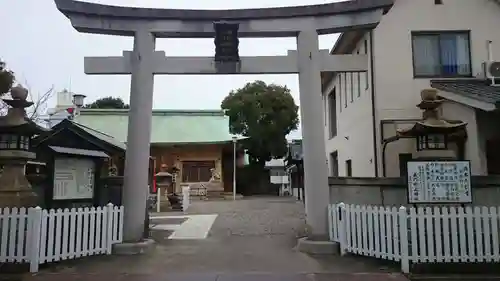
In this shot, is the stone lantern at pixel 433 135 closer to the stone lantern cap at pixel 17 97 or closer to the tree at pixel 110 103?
the stone lantern cap at pixel 17 97

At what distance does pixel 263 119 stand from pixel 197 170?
7.37 metres

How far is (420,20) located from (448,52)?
1262 mm

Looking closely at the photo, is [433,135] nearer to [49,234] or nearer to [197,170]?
[49,234]

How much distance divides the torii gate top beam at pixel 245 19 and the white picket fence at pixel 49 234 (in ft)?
13.9

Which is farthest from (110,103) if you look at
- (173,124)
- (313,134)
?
(313,134)

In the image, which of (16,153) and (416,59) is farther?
(416,59)

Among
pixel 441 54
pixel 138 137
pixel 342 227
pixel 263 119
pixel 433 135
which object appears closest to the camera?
pixel 433 135

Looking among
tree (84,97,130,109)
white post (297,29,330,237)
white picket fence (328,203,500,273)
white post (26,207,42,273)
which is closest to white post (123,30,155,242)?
white post (26,207,42,273)

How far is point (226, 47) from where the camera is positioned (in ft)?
31.4

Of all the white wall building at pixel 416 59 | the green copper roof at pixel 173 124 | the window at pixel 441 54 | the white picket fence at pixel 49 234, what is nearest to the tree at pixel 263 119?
the green copper roof at pixel 173 124

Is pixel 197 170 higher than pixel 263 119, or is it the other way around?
pixel 263 119

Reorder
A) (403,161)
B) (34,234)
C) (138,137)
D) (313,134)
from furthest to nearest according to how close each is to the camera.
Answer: (403,161), (313,134), (138,137), (34,234)

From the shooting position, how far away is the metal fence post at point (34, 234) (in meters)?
7.26

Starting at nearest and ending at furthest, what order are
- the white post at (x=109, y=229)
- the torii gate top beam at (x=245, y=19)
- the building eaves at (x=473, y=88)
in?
the white post at (x=109, y=229)
the torii gate top beam at (x=245, y=19)
the building eaves at (x=473, y=88)
